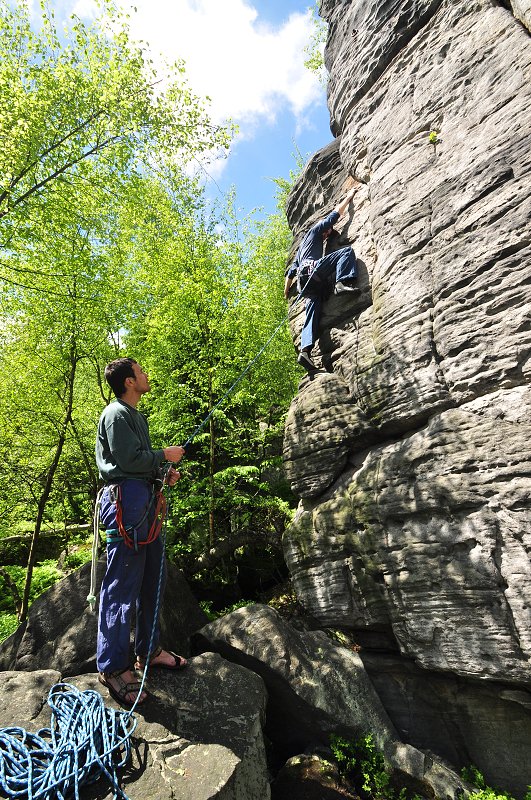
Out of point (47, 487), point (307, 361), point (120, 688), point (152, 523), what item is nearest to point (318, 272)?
point (307, 361)

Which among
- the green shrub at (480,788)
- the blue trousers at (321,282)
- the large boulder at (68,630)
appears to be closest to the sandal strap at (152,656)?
the large boulder at (68,630)

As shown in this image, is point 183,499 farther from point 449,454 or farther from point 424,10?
point 424,10

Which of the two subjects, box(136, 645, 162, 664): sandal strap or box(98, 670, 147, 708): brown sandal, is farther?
box(136, 645, 162, 664): sandal strap

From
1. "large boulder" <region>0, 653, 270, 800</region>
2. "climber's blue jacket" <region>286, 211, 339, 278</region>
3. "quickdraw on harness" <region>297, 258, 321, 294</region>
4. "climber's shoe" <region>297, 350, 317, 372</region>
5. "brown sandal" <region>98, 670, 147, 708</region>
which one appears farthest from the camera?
"climber's blue jacket" <region>286, 211, 339, 278</region>

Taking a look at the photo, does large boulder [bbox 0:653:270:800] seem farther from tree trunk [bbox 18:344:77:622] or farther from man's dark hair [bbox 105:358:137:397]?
tree trunk [bbox 18:344:77:622]

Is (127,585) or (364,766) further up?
(127,585)

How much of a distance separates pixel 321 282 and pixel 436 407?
3.38 meters

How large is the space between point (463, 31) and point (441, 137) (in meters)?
1.66

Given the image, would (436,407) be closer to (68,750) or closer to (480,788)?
(480,788)

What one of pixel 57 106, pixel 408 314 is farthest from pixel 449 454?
pixel 57 106

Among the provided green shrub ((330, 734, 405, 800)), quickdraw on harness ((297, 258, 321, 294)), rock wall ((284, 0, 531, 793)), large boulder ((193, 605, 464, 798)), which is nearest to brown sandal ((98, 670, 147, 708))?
large boulder ((193, 605, 464, 798))

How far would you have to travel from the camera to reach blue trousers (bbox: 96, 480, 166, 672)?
399 cm

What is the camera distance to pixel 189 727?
3.96 m

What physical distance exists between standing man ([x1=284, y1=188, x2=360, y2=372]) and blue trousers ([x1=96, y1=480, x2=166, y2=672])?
4.28 metres
